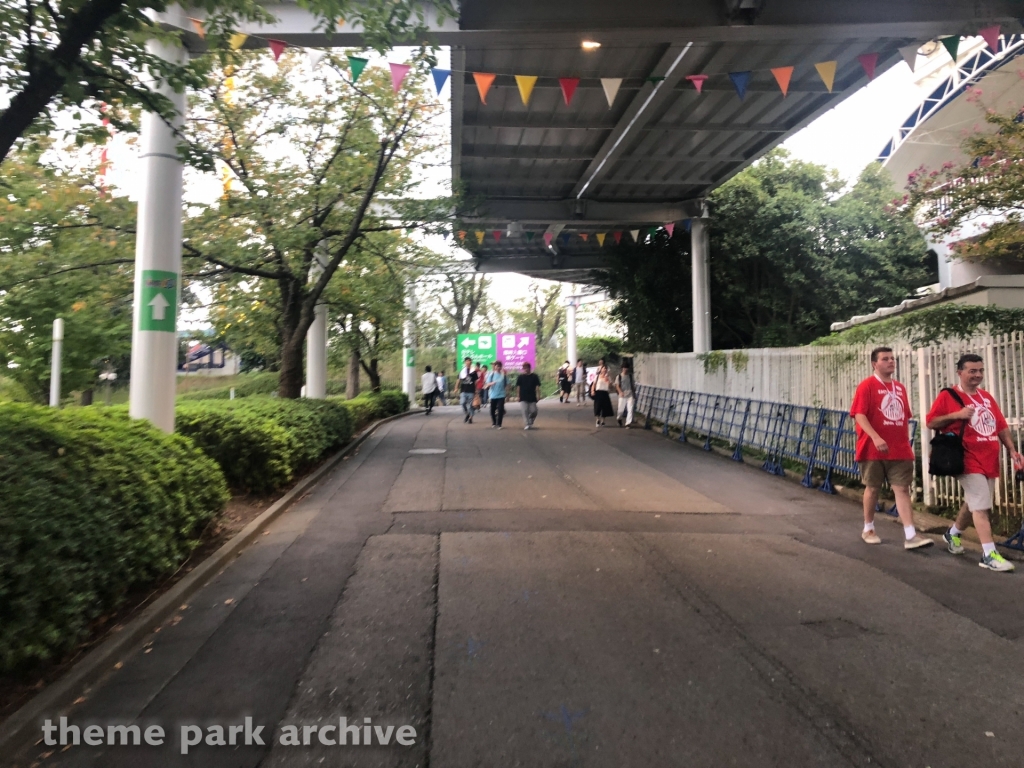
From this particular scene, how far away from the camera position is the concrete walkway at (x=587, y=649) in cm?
319

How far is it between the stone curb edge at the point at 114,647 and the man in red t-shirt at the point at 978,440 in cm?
641

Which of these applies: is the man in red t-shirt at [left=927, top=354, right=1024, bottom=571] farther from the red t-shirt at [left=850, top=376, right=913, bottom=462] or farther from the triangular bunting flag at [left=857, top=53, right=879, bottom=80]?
the triangular bunting flag at [left=857, top=53, right=879, bottom=80]

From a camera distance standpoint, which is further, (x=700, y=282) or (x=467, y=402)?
(x=467, y=402)

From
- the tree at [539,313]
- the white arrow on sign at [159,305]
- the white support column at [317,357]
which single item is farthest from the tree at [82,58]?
the tree at [539,313]

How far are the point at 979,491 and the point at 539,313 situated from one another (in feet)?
161

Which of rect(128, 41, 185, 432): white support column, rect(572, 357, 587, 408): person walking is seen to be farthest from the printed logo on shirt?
rect(572, 357, 587, 408): person walking

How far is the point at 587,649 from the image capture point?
4.20 metres

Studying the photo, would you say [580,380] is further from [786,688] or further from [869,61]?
[786,688]

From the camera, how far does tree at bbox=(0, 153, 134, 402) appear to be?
9.52m

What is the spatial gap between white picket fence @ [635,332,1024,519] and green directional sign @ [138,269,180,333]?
29.7 feet

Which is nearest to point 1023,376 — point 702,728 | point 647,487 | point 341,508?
point 647,487

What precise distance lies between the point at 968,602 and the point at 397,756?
440 centimetres

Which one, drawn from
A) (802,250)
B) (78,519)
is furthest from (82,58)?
(802,250)

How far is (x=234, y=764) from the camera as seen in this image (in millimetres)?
3066
